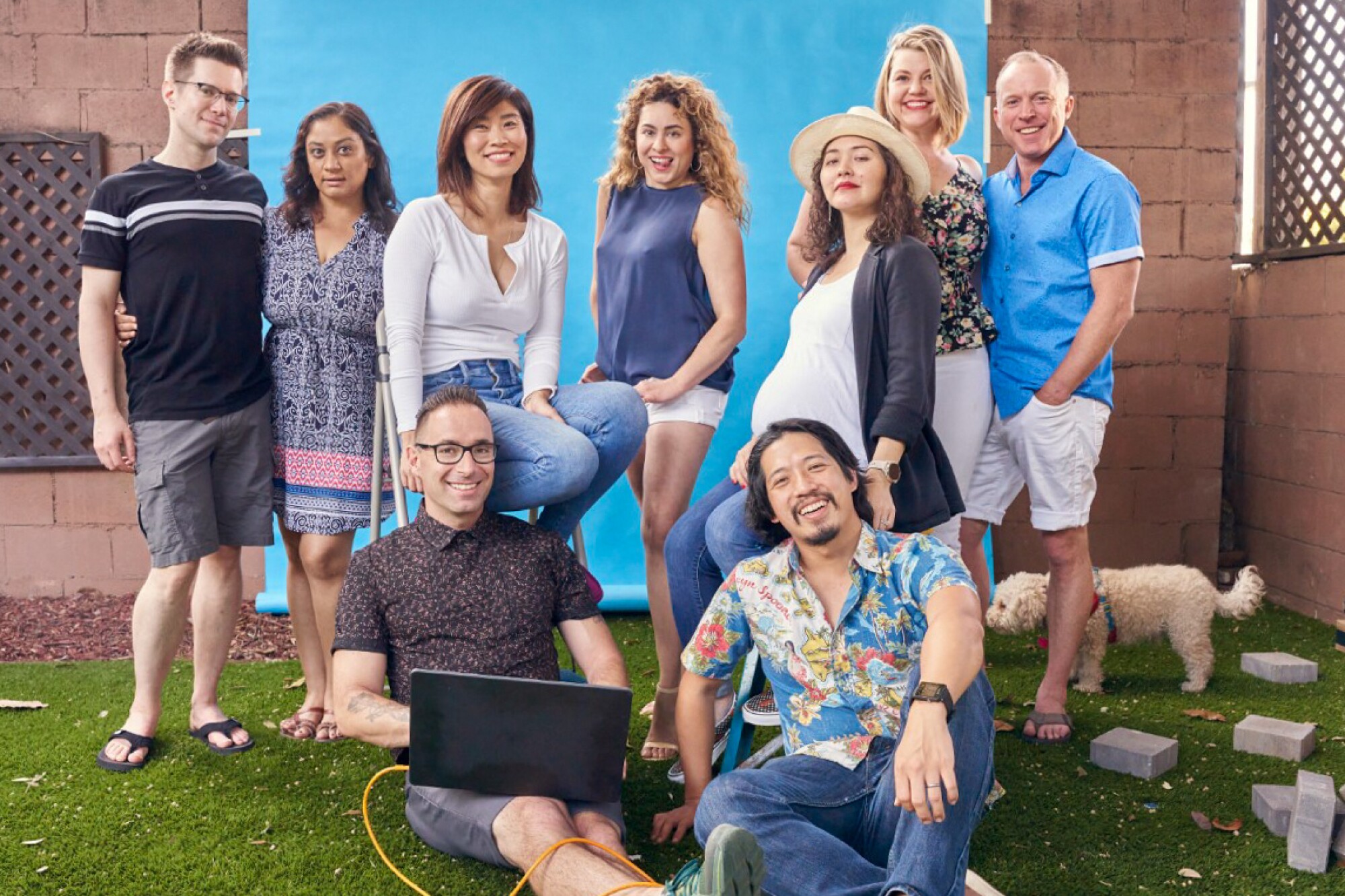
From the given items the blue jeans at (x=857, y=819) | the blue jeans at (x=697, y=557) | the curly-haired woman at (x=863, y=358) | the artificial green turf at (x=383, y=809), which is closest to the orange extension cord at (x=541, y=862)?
the artificial green turf at (x=383, y=809)

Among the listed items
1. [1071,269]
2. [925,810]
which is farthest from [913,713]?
[1071,269]

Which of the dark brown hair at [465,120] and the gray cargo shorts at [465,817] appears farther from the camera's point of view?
the dark brown hair at [465,120]

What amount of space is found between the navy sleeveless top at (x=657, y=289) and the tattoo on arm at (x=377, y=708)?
1014 mm

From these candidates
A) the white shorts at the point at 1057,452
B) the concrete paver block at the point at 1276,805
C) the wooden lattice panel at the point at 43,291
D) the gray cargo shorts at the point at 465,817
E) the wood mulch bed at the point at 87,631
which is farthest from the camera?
the wooden lattice panel at the point at 43,291

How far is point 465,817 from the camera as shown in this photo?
2.17m

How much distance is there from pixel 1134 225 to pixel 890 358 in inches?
40.5

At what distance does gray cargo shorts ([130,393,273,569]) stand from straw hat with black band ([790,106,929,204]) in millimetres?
1529

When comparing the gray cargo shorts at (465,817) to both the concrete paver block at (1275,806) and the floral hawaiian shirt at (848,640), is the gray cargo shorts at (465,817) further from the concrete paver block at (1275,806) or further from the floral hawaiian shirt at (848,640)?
the concrete paver block at (1275,806)

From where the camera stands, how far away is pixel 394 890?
2205 mm

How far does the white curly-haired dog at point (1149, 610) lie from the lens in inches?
138

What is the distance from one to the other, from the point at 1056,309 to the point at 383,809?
2051 mm

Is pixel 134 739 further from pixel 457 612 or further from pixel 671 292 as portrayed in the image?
pixel 671 292

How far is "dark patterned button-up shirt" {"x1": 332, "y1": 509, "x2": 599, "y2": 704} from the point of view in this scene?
2.31 metres

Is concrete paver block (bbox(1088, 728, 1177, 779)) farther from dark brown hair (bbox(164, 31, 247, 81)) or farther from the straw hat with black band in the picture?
dark brown hair (bbox(164, 31, 247, 81))
